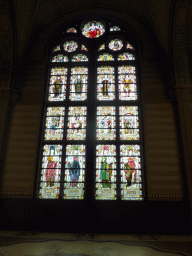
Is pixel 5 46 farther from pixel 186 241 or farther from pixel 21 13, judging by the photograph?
pixel 186 241

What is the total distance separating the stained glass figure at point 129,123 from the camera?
7.57m

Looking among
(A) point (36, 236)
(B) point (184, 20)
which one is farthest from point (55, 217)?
(B) point (184, 20)

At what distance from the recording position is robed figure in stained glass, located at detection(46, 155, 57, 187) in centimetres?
710

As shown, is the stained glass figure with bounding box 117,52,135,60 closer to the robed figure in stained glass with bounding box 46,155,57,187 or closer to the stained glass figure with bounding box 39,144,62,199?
the stained glass figure with bounding box 39,144,62,199

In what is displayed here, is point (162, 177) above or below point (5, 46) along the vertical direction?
below

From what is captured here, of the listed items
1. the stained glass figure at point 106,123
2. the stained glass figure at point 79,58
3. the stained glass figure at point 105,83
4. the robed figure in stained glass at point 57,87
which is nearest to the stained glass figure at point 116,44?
the stained glass figure at point 105,83

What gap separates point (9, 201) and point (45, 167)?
1.56 metres

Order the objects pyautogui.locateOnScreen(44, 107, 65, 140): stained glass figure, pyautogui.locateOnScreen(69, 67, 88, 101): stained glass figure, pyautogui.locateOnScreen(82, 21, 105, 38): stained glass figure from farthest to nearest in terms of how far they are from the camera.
Answer: 1. pyautogui.locateOnScreen(82, 21, 105, 38): stained glass figure
2. pyautogui.locateOnScreen(69, 67, 88, 101): stained glass figure
3. pyautogui.locateOnScreen(44, 107, 65, 140): stained glass figure

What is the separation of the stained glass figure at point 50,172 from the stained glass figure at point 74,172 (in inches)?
11.5

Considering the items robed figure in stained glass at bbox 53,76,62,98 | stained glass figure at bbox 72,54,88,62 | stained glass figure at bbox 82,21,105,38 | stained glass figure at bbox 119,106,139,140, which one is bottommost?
stained glass figure at bbox 119,106,139,140

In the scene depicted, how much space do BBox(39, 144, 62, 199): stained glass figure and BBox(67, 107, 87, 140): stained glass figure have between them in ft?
2.19

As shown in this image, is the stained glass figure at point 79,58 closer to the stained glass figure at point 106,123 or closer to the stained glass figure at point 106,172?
the stained glass figure at point 106,123

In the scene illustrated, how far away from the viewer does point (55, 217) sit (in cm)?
666

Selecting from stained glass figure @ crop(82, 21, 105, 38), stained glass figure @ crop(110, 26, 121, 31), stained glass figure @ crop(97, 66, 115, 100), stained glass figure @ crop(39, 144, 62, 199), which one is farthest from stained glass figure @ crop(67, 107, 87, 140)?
stained glass figure @ crop(110, 26, 121, 31)
